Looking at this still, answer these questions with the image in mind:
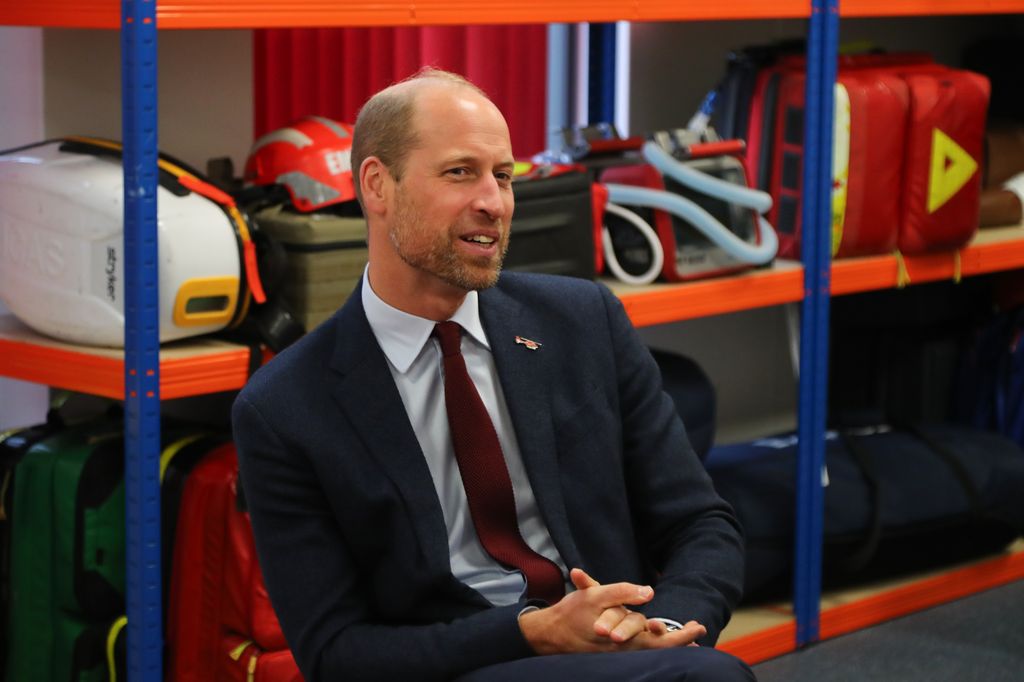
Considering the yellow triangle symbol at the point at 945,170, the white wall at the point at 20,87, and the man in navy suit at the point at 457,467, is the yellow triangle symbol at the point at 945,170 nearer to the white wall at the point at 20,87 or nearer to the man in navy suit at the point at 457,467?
the man in navy suit at the point at 457,467

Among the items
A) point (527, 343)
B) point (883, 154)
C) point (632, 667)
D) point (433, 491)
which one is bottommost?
point (632, 667)

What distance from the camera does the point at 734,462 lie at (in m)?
3.54

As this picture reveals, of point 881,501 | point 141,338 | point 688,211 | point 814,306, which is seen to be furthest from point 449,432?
point 881,501

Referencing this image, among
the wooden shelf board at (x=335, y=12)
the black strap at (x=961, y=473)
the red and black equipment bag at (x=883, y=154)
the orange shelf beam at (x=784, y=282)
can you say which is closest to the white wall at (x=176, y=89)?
the wooden shelf board at (x=335, y=12)

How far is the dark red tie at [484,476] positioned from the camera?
1.97 m

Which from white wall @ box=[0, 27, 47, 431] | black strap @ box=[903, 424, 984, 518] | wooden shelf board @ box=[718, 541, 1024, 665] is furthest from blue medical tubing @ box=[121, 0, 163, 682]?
black strap @ box=[903, 424, 984, 518]

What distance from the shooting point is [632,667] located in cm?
175

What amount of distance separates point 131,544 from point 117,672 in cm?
36

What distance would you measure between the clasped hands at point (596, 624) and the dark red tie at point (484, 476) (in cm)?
15

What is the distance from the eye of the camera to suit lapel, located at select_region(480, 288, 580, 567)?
1990mm

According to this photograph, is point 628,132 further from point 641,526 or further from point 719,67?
point 641,526

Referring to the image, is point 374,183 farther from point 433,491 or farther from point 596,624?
point 596,624

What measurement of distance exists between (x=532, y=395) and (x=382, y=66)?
5.16 feet

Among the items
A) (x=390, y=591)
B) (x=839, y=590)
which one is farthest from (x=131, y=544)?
(x=839, y=590)
